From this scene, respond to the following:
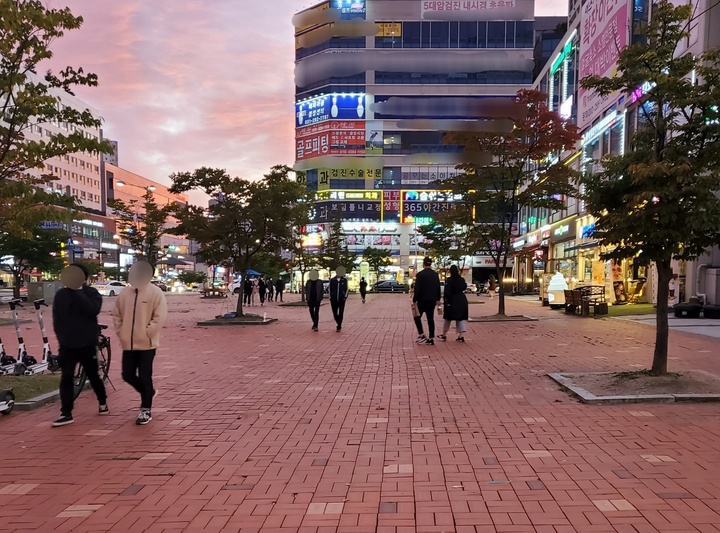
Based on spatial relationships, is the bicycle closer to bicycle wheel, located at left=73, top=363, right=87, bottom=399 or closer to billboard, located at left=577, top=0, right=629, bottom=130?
bicycle wheel, located at left=73, top=363, right=87, bottom=399

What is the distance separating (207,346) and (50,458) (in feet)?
24.3

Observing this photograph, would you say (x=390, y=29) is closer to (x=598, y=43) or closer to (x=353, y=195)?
(x=353, y=195)

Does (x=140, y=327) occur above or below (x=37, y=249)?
below

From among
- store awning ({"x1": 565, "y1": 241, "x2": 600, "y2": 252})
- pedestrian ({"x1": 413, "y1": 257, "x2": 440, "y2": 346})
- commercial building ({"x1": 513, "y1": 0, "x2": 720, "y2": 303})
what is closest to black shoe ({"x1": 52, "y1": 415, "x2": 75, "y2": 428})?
pedestrian ({"x1": 413, "y1": 257, "x2": 440, "y2": 346})

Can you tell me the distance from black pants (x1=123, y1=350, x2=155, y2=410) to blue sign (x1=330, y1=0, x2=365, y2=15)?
81422 millimetres

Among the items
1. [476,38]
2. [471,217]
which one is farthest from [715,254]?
[476,38]

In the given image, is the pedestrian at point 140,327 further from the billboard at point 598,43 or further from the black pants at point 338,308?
the billboard at point 598,43

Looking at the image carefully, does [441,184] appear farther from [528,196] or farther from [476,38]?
[476,38]

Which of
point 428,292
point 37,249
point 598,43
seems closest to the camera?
point 428,292

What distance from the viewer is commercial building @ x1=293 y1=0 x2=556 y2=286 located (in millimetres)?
71688

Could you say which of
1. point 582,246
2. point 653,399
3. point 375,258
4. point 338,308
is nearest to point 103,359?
point 653,399

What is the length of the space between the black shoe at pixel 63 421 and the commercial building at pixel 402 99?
6556 cm

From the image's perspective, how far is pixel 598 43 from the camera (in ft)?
88.7

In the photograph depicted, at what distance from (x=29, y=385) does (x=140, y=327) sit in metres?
2.69
